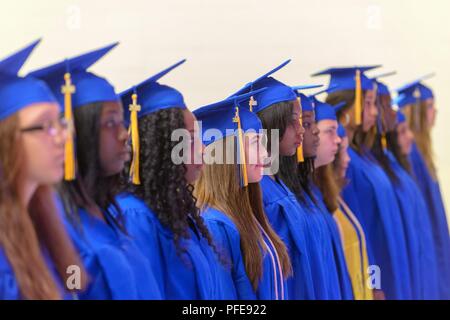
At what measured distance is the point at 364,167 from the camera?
3.19 meters

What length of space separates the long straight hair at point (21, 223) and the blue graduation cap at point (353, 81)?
1.27 meters

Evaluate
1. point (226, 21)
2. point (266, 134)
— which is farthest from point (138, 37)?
point (266, 134)

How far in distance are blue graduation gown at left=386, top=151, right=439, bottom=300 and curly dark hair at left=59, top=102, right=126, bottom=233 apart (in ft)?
4.99

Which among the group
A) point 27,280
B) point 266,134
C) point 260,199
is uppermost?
point 266,134

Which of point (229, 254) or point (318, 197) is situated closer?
point (229, 254)

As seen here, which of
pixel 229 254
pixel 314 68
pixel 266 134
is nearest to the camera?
pixel 229 254

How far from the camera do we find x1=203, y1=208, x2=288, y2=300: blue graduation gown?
251 cm

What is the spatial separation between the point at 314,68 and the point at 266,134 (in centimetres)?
37

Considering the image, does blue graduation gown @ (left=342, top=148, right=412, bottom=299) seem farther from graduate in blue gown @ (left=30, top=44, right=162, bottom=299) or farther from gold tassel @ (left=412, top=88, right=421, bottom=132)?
graduate in blue gown @ (left=30, top=44, right=162, bottom=299)

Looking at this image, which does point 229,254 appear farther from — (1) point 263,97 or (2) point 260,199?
(1) point 263,97

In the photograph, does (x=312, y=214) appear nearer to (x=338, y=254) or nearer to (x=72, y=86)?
(x=338, y=254)

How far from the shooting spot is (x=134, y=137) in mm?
2268

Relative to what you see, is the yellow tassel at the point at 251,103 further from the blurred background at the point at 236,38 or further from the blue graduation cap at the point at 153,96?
the blue graduation cap at the point at 153,96

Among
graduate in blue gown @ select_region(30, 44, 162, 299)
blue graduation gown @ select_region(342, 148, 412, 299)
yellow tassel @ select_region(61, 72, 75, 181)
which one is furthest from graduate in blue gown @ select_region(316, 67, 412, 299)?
yellow tassel @ select_region(61, 72, 75, 181)
